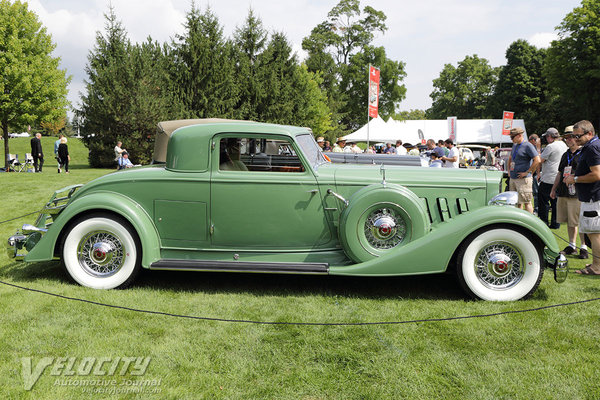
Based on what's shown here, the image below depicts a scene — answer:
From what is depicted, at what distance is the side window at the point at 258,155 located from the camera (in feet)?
15.4

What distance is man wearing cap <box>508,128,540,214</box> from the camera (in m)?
7.39

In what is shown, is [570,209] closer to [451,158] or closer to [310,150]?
[310,150]

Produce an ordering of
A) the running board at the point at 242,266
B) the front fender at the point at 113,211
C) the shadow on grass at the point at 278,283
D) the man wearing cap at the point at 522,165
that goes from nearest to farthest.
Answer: the running board at the point at 242,266 < the front fender at the point at 113,211 < the shadow on grass at the point at 278,283 < the man wearing cap at the point at 522,165

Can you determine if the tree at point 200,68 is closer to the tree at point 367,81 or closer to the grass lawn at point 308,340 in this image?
the grass lawn at point 308,340

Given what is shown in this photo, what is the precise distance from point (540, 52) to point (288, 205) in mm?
58603

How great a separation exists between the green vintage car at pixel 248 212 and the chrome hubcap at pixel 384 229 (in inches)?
0.4

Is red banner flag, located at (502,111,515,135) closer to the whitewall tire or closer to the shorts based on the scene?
the shorts

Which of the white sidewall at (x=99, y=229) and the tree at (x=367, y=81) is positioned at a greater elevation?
the tree at (x=367, y=81)

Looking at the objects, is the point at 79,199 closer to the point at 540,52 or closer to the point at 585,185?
the point at 585,185

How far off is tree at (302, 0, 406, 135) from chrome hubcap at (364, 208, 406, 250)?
43258mm

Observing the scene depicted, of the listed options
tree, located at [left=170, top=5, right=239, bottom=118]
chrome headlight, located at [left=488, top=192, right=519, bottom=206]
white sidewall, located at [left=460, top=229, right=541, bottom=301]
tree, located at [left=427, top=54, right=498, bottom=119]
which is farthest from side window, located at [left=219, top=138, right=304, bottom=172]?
tree, located at [left=427, top=54, right=498, bottom=119]

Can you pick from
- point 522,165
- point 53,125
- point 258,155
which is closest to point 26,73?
point 258,155

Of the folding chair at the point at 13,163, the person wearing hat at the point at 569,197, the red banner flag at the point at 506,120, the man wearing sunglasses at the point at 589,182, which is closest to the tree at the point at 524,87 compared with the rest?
the red banner flag at the point at 506,120

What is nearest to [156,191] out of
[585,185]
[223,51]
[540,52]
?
[585,185]
